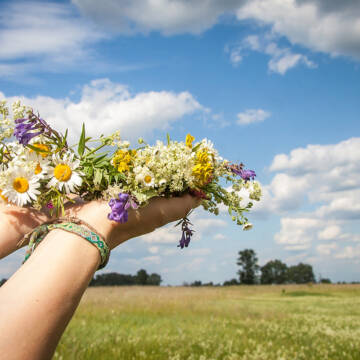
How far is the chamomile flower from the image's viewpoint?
2385 millimetres

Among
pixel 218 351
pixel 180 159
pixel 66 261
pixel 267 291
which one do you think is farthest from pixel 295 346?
pixel 267 291

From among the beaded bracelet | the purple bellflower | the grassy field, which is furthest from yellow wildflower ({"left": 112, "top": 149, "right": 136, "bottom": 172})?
the grassy field

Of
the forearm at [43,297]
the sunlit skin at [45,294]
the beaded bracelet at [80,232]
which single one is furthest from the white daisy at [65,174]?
the forearm at [43,297]

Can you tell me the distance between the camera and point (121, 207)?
199 centimetres

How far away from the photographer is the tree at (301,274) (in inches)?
3821

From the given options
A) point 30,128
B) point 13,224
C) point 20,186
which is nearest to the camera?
point 20,186

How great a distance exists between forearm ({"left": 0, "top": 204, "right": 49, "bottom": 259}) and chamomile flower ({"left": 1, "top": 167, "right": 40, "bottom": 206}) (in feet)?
0.53

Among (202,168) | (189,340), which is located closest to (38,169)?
(202,168)

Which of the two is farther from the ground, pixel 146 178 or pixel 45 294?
pixel 146 178

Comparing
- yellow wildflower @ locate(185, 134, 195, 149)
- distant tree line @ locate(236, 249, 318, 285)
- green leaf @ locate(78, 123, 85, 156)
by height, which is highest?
distant tree line @ locate(236, 249, 318, 285)

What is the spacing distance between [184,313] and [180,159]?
11453 mm

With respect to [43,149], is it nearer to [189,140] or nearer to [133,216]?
[133,216]

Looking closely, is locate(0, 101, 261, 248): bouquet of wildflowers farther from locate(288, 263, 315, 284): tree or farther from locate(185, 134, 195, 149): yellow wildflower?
locate(288, 263, 315, 284): tree

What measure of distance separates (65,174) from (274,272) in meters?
100
